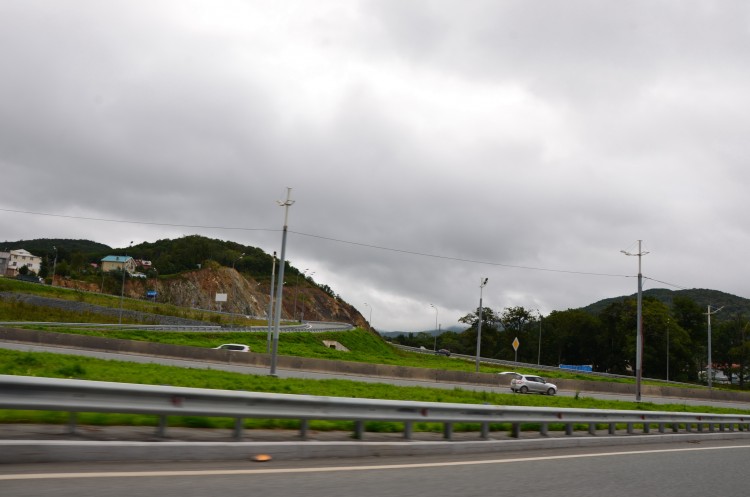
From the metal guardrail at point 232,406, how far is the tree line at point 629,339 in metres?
105

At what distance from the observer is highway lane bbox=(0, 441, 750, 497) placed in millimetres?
6180

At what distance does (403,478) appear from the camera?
7863 mm

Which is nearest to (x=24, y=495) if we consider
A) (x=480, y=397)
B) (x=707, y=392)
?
(x=480, y=397)

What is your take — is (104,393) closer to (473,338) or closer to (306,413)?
(306,413)

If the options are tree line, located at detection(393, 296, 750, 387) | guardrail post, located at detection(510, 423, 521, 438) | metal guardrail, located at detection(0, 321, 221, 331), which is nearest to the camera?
guardrail post, located at detection(510, 423, 521, 438)

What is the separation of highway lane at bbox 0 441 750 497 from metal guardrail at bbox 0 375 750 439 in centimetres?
75

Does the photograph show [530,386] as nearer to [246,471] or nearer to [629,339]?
[246,471]

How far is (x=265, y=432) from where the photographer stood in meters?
10.0

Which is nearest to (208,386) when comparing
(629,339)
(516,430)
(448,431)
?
(448,431)

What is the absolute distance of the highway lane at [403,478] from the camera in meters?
6.18

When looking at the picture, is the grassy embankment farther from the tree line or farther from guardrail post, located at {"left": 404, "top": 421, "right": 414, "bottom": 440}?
the tree line

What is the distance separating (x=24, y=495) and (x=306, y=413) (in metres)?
4.25

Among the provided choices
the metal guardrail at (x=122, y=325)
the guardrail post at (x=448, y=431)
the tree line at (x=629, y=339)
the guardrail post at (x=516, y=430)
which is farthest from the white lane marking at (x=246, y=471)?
the tree line at (x=629, y=339)

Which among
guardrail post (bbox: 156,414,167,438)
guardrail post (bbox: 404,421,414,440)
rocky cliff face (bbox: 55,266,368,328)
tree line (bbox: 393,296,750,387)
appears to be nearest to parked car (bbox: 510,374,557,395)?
guardrail post (bbox: 404,421,414,440)
